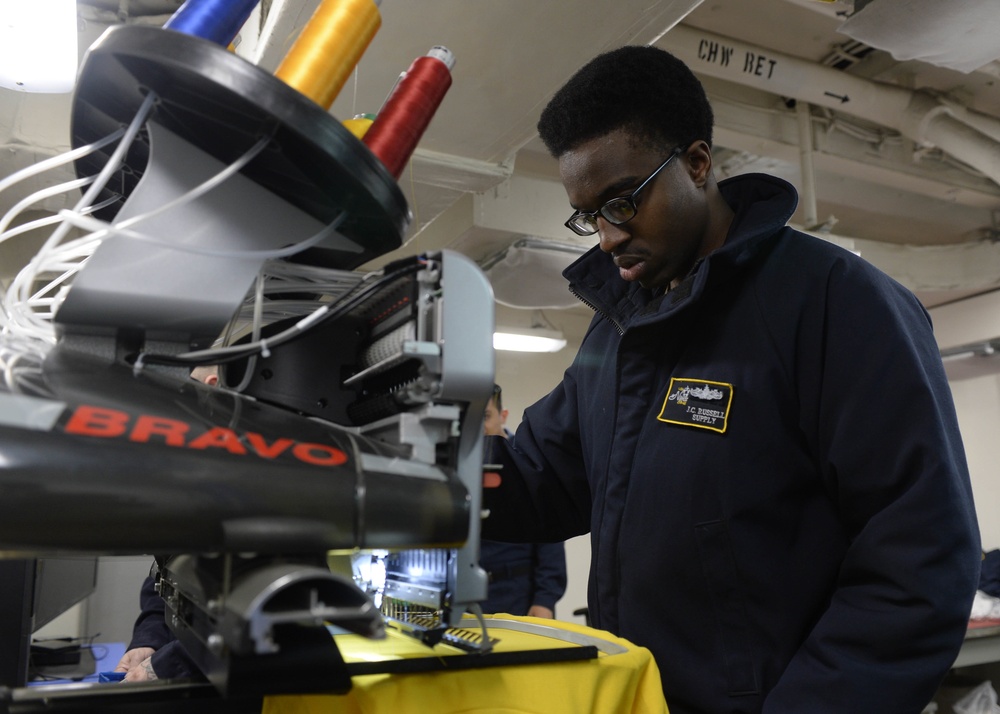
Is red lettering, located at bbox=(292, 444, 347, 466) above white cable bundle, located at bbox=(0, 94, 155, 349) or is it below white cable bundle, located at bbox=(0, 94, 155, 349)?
below

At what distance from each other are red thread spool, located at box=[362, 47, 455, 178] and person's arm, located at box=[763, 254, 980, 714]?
1.70 feet

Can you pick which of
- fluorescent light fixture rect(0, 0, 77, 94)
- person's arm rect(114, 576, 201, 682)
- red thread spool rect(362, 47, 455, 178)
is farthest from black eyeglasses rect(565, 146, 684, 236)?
fluorescent light fixture rect(0, 0, 77, 94)

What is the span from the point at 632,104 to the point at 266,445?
710mm

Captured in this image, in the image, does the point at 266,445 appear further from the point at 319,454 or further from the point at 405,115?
the point at 405,115

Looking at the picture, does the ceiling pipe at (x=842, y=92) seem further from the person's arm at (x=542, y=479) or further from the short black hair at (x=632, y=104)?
the person's arm at (x=542, y=479)

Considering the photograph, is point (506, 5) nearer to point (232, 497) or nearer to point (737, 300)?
point (737, 300)

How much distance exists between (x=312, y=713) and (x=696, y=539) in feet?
1.52

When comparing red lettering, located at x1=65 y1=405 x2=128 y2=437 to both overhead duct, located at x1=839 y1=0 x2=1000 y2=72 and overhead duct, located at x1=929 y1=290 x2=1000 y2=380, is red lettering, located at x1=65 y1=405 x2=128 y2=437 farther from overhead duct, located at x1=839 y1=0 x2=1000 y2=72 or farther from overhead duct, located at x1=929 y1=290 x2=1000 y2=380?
overhead duct, located at x1=929 y1=290 x2=1000 y2=380

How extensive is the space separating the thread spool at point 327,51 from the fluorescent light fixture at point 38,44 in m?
1.22

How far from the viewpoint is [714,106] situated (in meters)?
3.10

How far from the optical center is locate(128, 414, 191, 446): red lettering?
535mm

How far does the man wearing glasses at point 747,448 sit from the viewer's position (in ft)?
2.60

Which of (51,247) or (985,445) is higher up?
(985,445)

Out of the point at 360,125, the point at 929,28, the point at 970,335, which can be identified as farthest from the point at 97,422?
the point at 970,335
